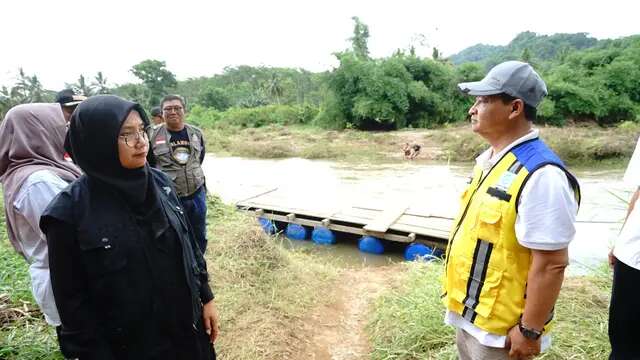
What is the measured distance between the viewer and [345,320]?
148 inches

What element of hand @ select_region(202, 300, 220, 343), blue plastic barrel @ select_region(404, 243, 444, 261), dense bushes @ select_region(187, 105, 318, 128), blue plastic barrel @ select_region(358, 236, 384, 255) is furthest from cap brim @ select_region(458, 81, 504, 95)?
dense bushes @ select_region(187, 105, 318, 128)

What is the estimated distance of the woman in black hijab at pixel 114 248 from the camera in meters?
1.26

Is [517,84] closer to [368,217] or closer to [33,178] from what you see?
[33,178]

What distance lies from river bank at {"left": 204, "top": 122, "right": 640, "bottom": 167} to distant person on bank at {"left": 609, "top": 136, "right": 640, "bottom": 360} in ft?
43.5

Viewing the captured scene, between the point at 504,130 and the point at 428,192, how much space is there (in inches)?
339

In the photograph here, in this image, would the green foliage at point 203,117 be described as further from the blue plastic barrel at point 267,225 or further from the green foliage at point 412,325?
the green foliage at point 412,325

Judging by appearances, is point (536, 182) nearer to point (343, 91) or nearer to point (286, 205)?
point (286, 205)

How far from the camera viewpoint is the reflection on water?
6.38m

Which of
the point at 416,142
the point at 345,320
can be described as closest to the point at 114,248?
the point at 345,320

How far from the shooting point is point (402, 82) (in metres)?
22.1

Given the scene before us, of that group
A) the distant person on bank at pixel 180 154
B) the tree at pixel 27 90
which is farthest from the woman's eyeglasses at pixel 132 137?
the tree at pixel 27 90

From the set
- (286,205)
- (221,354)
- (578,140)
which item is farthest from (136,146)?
(578,140)

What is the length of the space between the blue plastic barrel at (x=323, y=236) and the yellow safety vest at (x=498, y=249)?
525 cm

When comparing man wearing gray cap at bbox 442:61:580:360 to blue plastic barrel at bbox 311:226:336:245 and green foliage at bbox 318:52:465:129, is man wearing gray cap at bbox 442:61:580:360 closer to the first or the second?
blue plastic barrel at bbox 311:226:336:245
